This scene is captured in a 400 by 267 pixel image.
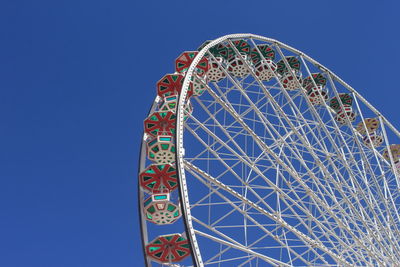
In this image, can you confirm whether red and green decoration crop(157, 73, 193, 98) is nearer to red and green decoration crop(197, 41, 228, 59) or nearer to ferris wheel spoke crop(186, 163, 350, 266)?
red and green decoration crop(197, 41, 228, 59)

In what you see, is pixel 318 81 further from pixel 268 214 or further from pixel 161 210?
pixel 161 210

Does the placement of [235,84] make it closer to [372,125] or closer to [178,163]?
[178,163]

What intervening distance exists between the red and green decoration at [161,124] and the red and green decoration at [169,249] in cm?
314

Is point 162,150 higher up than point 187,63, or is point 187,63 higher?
point 187,63

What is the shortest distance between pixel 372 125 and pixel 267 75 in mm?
7206

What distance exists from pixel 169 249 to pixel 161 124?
3700 mm

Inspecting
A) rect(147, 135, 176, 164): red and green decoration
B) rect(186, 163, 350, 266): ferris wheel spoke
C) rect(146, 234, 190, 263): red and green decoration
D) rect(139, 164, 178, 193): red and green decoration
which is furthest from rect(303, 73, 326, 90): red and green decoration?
rect(146, 234, 190, 263): red and green decoration

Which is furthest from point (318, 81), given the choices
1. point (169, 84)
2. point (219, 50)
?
point (169, 84)

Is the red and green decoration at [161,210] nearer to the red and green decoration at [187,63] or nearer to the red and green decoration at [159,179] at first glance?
the red and green decoration at [159,179]

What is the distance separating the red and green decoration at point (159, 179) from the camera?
1172 centimetres

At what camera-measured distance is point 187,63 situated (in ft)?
49.8

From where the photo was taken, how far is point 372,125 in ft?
72.9

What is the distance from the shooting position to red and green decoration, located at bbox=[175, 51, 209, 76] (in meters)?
15.0

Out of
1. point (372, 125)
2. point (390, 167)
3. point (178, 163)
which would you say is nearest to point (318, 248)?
point (178, 163)
